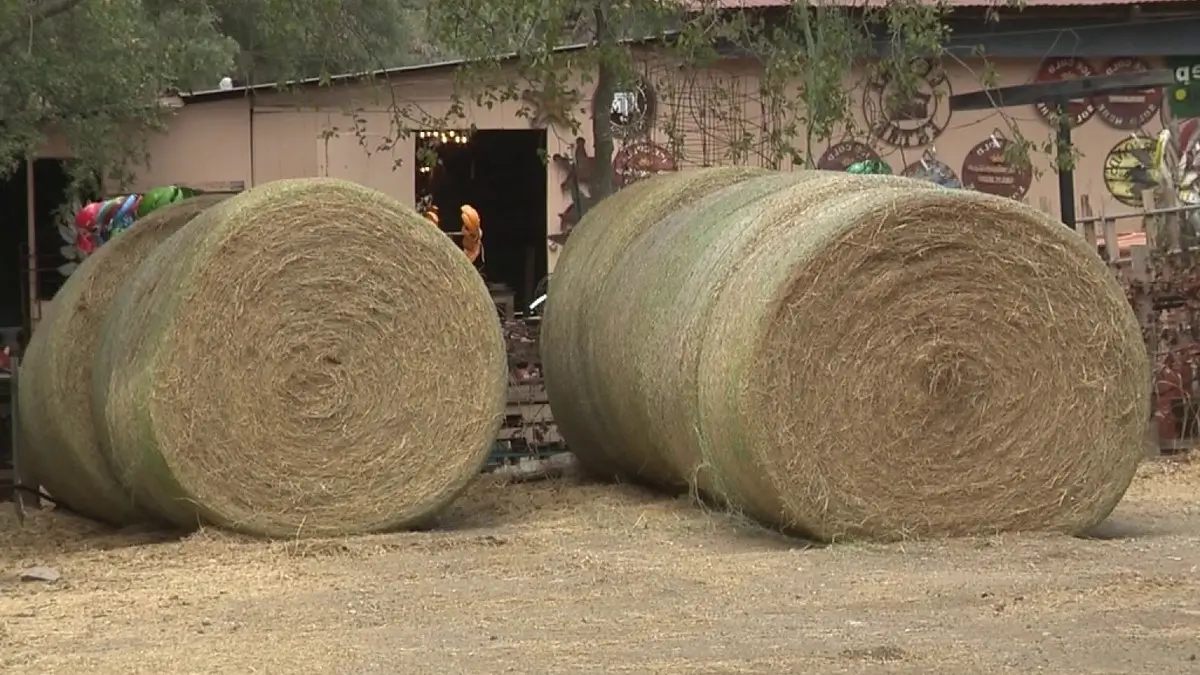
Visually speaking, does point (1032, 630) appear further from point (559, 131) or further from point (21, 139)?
point (559, 131)

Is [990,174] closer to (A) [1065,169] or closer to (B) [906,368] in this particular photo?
(A) [1065,169]

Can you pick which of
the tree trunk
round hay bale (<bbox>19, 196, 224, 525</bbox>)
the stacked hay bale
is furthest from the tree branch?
the tree trunk

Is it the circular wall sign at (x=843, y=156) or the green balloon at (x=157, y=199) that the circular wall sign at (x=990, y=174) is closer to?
the circular wall sign at (x=843, y=156)

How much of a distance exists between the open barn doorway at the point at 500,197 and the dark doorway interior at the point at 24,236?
3669mm

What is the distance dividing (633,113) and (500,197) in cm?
519

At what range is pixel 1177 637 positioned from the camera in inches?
233

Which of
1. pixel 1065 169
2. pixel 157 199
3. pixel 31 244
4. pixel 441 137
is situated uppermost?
pixel 441 137

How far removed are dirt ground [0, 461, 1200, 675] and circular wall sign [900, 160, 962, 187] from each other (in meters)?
8.20

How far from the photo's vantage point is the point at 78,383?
10.1 metres

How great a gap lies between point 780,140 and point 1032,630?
7.48m

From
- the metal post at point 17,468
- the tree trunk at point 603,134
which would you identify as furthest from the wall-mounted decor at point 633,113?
the metal post at point 17,468

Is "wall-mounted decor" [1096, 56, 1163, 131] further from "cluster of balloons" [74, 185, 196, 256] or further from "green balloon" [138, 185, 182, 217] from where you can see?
"green balloon" [138, 185, 182, 217]

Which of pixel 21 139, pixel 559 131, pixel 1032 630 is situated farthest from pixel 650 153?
pixel 1032 630

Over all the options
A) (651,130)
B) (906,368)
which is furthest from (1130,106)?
(906,368)
